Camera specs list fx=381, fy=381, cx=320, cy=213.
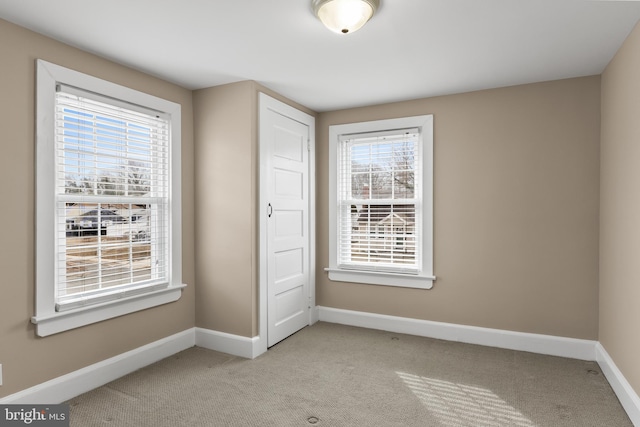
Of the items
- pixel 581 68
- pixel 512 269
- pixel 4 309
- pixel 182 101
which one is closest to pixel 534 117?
pixel 581 68

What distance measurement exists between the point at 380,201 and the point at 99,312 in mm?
2703

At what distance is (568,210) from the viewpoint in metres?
3.21

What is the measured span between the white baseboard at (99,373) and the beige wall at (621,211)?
3.32 m

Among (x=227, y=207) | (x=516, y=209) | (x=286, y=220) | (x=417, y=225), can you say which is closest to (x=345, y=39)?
(x=227, y=207)

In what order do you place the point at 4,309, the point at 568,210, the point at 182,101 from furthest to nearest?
the point at 182,101, the point at 568,210, the point at 4,309

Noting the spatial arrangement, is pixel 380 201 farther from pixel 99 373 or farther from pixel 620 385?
pixel 99 373

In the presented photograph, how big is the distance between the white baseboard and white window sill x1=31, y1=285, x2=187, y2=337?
321mm

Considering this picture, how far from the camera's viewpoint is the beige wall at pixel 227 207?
3.27 metres

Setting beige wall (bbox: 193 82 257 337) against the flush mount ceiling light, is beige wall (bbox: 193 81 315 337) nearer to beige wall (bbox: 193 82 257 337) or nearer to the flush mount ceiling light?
beige wall (bbox: 193 82 257 337)

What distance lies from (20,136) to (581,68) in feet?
13.0

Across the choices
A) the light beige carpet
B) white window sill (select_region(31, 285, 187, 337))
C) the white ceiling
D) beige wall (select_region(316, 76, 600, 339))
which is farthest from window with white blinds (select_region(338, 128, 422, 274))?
white window sill (select_region(31, 285, 187, 337))

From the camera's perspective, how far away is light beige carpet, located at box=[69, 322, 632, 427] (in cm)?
234

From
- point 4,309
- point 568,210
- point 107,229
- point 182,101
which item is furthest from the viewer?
point 182,101

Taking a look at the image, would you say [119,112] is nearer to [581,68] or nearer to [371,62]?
[371,62]
